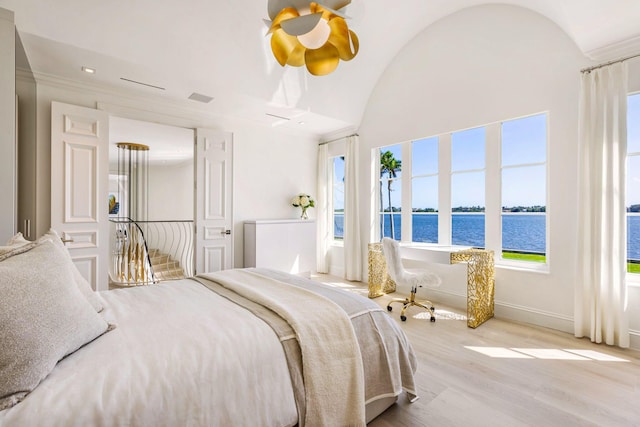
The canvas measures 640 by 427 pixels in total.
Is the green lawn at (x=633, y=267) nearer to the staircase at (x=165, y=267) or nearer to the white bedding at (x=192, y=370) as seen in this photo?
the white bedding at (x=192, y=370)

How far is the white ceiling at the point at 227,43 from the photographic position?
2.54 meters

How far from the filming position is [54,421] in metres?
0.85

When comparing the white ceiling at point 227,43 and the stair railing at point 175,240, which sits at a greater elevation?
the white ceiling at point 227,43

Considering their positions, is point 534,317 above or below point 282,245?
below

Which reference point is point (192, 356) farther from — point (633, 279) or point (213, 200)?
point (633, 279)

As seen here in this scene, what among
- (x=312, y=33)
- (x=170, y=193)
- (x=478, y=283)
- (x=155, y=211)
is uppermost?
(x=312, y=33)

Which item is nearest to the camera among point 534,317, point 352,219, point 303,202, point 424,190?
point 534,317

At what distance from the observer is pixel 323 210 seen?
5.83 meters

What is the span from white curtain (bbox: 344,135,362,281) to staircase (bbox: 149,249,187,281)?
2.99 m

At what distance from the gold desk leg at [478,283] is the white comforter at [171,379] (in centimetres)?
259

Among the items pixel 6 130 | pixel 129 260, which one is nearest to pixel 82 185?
pixel 6 130

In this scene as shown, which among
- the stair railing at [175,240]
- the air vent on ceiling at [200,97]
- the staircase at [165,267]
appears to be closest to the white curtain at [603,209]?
the air vent on ceiling at [200,97]

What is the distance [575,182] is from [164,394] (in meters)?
3.76

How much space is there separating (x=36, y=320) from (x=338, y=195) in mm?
5122
